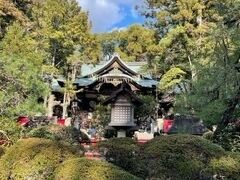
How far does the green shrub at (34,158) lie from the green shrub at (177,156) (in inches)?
44.5

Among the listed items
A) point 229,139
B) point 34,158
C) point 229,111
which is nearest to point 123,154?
point 34,158

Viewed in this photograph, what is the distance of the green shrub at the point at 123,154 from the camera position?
620cm

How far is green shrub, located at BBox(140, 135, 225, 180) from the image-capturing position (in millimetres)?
5957

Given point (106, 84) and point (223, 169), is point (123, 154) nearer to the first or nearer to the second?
point (223, 169)

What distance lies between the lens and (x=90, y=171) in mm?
5480

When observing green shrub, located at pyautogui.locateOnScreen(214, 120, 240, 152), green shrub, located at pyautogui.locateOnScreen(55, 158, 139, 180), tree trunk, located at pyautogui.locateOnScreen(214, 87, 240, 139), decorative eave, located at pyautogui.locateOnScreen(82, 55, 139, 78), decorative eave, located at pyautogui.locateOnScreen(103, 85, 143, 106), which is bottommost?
green shrub, located at pyautogui.locateOnScreen(55, 158, 139, 180)

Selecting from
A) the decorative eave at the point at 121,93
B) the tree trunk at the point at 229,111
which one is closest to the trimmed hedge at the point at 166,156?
the tree trunk at the point at 229,111

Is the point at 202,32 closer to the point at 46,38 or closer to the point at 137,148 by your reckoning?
the point at 46,38

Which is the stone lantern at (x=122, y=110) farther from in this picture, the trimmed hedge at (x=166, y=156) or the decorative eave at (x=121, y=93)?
the trimmed hedge at (x=166, y=156)

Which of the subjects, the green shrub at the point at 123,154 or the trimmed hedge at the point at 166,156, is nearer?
the trimmed hedge at the point at 166,156

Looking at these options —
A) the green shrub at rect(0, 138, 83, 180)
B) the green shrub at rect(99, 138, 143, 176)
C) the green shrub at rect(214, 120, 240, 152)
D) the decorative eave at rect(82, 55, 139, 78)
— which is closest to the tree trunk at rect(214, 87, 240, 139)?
the green shrub at rect(214, 120, 240, 152)

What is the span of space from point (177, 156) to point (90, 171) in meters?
1.39

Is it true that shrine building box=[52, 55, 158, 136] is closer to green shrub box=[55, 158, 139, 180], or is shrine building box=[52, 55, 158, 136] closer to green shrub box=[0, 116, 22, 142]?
green shrub box=[0, 116, 22, 142]

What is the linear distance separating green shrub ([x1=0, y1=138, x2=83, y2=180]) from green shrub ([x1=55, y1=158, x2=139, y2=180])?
13.9 inches
